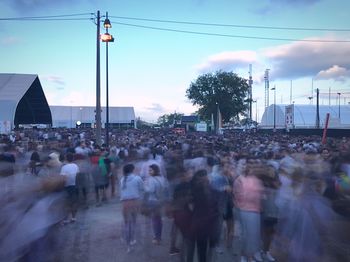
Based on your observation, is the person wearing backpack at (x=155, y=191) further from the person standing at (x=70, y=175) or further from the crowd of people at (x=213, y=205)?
the person standing at (x=70, y=175)

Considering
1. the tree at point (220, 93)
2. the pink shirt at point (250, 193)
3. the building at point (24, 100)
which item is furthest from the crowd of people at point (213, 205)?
the tree at point (220, 93)

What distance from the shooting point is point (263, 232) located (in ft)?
22.4

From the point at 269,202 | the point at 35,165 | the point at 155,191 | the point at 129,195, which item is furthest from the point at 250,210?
the point at 35,165

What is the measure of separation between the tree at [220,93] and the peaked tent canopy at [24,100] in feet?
104

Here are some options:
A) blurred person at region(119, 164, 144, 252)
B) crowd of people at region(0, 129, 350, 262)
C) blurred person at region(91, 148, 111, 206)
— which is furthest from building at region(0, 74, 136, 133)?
crowd of people at region(0, 129, 350, 262)

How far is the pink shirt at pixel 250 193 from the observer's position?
6.23 m

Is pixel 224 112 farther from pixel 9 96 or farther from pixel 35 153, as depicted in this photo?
pixel 35 153

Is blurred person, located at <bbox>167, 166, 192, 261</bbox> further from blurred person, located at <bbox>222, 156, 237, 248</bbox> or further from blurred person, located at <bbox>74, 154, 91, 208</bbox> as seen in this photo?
blurred person, located at <bbox>74, 154, 91, 208</bbox>

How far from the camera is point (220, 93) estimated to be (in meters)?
74.6

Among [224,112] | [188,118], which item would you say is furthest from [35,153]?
[224,112]

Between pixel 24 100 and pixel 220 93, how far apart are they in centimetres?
3777

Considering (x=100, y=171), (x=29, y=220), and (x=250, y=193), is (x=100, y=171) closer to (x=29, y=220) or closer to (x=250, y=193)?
(x=250, y=193)

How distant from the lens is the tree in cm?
7419

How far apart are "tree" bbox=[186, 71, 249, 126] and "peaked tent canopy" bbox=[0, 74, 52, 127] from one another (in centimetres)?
3169
